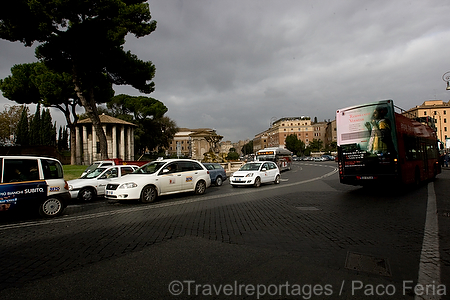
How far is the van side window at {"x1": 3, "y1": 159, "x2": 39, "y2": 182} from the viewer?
7.57m

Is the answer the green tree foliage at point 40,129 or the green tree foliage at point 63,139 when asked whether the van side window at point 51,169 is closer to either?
the green tree foliage at point 40,129

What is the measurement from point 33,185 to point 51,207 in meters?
0.84

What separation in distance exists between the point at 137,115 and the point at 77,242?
55082 mm

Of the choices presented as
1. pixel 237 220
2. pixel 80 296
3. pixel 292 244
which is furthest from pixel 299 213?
pixel 80 296

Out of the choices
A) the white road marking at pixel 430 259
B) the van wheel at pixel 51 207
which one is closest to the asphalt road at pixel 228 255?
the white road marking at pixel 430 259

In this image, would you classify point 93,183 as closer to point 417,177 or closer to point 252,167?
point 252,167

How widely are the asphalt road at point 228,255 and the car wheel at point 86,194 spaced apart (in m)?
3.88

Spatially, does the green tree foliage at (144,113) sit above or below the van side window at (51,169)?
above

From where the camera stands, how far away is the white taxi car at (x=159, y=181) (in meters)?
10.5

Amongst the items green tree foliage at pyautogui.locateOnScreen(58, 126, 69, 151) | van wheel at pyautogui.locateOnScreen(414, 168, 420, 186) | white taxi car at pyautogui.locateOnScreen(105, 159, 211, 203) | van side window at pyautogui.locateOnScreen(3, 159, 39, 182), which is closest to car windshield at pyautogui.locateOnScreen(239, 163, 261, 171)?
white taxi car at pyautogui.locateOnScreen(105, 159, 211, 203)

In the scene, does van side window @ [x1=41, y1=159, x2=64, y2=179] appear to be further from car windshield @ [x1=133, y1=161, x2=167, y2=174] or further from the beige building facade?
the beige building facade

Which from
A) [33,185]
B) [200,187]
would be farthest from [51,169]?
[200,187]

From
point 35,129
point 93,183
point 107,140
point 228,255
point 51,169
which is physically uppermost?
point 35,129

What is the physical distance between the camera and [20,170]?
7.80m
